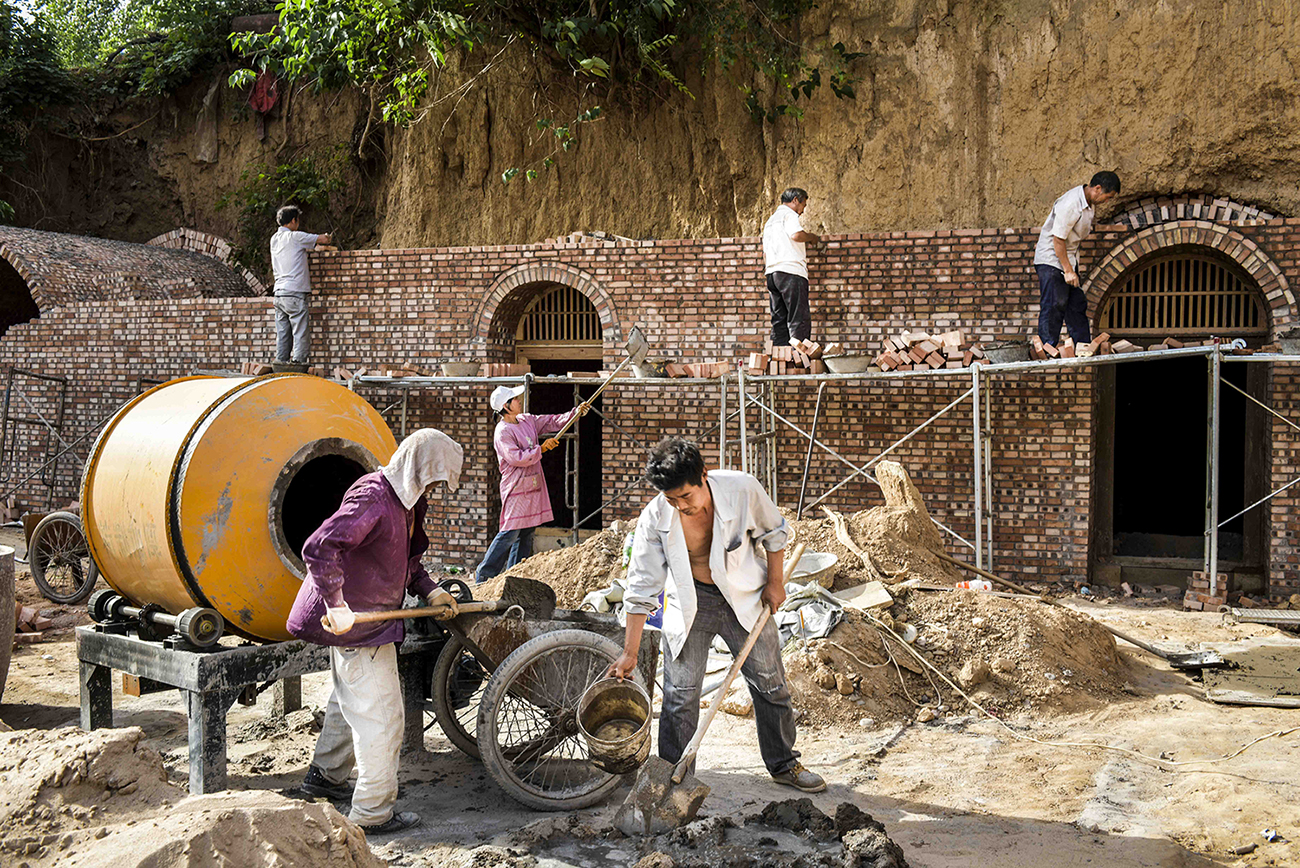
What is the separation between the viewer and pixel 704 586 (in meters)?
4.80

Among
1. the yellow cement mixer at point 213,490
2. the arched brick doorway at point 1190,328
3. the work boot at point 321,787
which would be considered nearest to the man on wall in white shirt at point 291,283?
the yellow cement mixer at point 213,490

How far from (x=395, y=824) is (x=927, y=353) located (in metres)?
6.53

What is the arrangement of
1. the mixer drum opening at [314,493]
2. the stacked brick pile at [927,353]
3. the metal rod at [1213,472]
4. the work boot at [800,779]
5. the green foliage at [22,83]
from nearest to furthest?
1. the work boot at [800,779]
2. the mixer drum opening at [314,493]
3. the metal rod at [1213,472]
4. the stacked brick pile at [927,353]
5. the green foliage at [22,83]

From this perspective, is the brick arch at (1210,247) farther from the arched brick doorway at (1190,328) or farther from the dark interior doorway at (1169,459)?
the dark interior doorway at (1169,459)

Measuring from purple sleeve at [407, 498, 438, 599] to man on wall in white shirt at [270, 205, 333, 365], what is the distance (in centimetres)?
709

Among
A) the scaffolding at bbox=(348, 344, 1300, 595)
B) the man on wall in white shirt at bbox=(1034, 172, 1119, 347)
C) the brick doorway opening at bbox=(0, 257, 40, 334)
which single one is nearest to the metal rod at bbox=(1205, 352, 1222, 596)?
the scaffolding at bbox=(348, 344, 1300, 595)

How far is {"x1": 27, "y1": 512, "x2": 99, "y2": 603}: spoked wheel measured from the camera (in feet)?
32.3

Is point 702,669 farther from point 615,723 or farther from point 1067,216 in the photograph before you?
point 1067,216

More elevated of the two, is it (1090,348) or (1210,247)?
(1210,247)

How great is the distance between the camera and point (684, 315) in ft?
35.4

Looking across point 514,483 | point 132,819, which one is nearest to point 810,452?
point 514,483

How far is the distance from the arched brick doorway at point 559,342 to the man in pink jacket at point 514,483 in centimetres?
140

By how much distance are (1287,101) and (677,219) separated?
6463 mm

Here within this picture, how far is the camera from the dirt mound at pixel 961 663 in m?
6.38
